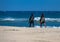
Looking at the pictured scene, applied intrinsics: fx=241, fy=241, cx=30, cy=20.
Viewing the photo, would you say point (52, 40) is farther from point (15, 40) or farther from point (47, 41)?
point (15, 40)

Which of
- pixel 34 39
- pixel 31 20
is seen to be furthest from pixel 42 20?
pixel 34 39

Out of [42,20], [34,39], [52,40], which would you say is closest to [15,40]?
[34,39]

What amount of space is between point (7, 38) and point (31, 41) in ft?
3.97

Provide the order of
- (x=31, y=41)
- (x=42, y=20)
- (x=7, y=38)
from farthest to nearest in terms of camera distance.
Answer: (x=42, y=20) < (x=7, y=38) < (x=31, y=41)

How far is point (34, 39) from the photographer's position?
10219 mm

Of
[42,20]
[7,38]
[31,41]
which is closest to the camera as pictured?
[31,41]

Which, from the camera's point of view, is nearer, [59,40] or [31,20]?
[59,40]

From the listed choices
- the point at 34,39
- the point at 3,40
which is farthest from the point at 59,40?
the point at 3,40

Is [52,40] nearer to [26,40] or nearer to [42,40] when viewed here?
[42,40]

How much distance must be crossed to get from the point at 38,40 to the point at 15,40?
0.95 m

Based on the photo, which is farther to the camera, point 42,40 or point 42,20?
point 42,20

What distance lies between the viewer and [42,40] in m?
9.98

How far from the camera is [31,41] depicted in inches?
383

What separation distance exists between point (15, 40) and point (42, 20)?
595cm
